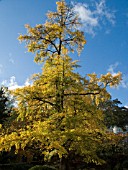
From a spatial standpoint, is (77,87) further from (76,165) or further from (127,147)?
(127,147)

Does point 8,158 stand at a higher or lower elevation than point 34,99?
lower

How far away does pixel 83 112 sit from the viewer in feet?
32.3

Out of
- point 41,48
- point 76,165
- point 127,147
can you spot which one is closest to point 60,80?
point 41,48

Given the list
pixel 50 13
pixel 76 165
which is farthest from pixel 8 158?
pixel 50 13

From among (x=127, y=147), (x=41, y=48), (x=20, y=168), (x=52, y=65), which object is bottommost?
(x=20, y=168)

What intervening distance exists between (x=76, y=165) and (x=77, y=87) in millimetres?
Result: 12037

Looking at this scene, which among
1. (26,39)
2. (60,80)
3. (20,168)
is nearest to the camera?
(60,80)

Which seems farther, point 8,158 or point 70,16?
point 8,158

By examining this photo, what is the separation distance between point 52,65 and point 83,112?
232 cm

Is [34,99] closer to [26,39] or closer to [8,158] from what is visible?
[26,39]

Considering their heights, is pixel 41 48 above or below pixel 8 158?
above

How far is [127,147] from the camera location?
70.0 feet

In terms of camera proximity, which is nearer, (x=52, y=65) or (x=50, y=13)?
(x=52, y=65)

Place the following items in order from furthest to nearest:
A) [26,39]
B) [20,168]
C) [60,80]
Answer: [20,168]
[26,39]
[60,80]
